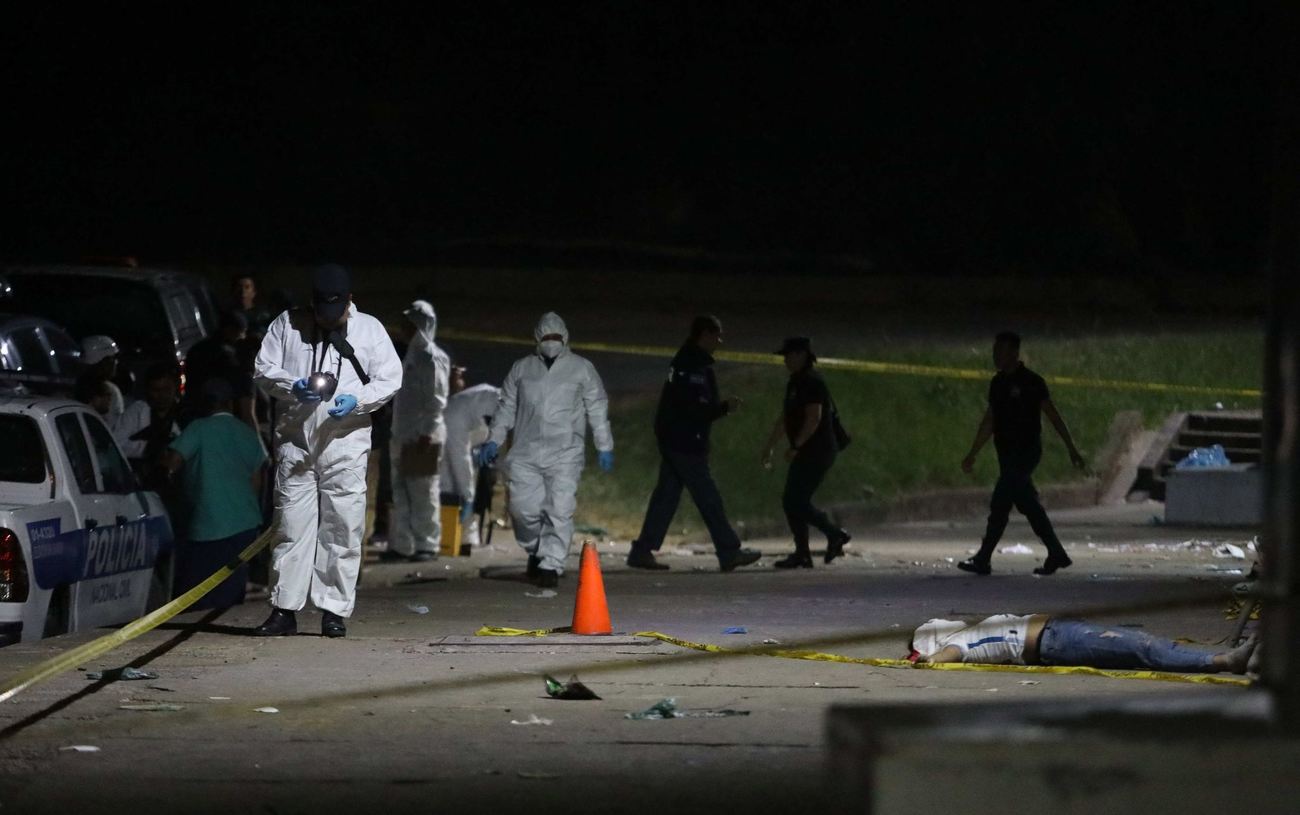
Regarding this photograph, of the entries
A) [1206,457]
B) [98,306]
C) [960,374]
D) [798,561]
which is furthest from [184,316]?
[1206,457]

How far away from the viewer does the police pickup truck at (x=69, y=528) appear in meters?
10.4

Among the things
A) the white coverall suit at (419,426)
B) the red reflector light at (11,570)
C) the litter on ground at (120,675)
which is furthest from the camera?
the white coverall suit at (419,426)

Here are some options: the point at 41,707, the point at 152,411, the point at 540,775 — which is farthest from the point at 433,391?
the point at 540,775

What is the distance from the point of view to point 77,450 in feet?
38.0

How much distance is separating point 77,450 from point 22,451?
0.43 metres

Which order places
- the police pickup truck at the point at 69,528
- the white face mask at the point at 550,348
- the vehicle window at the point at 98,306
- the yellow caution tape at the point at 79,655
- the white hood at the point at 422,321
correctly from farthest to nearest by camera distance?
the vehicle window at the point at 98,306
the white hood at the point at 422,321
the white face mask at the point at 550,348
the police pickup truck at the point at 69,528
the yellow caution tape at the point at 79,655

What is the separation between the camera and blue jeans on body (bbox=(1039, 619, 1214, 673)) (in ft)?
30.4

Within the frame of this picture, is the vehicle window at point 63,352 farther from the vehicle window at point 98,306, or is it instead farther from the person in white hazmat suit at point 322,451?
the person in white hazmat suit at point 322,451

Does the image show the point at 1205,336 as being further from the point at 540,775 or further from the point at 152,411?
the point at 540,775

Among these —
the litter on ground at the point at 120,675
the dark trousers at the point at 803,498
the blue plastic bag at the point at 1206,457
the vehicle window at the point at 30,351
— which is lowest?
the litter on ground at the point at 120,675

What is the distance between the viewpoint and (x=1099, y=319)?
3017 centimetres

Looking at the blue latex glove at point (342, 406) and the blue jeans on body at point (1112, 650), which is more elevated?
the blue latex glove at point (342, 406)

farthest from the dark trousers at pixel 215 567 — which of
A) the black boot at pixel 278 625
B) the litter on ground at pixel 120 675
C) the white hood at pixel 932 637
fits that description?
the white hood at pixel 932 637

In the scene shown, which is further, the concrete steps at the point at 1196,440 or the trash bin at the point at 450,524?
the concrete steps at the point at 1196,440
